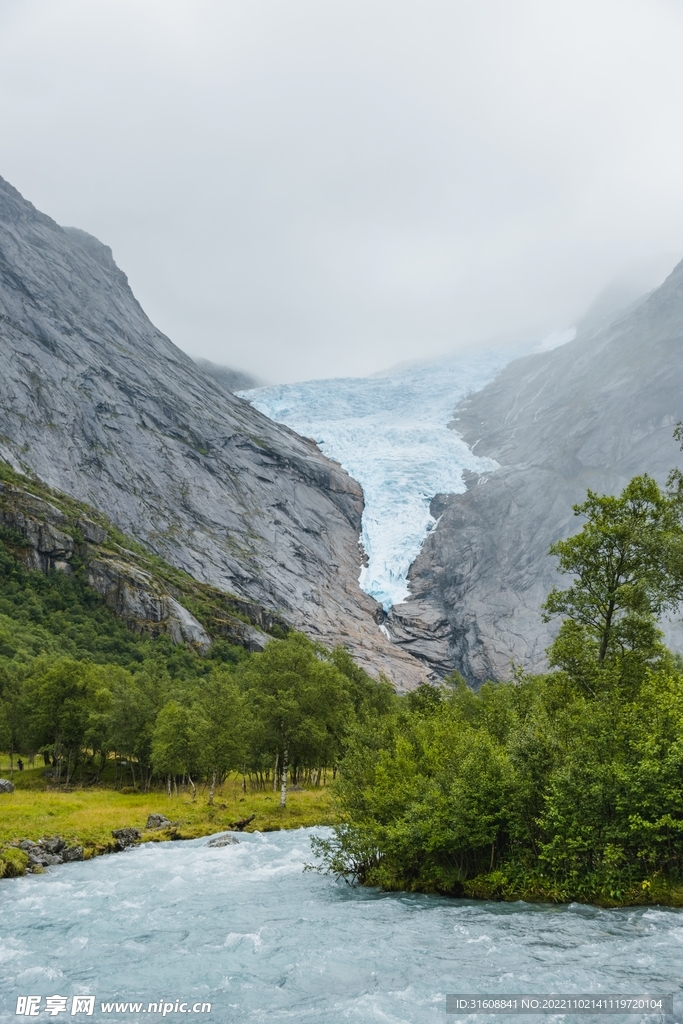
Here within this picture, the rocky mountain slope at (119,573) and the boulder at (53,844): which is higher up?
the rocky mountain slope at (119,573)

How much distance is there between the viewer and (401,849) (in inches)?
1019

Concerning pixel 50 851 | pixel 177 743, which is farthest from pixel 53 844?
pixel 177 743

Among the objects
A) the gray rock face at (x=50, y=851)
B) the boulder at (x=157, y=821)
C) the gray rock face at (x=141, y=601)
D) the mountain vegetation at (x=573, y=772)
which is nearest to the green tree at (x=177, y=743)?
the boulder at (x=157, y=821)

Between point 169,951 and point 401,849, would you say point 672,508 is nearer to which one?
point 401,849

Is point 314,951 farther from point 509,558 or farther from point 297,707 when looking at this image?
point 509,558

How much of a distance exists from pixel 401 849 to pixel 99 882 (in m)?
14.3

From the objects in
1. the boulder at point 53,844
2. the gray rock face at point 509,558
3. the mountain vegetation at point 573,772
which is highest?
the gray rock face at point 509,558

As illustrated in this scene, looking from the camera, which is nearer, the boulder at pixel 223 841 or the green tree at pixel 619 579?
the green tree at pixel 619 579

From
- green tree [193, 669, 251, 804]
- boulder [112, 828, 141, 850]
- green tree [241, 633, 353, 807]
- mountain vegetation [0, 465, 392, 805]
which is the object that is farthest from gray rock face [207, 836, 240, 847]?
green tree [193, 669, 251, 804]

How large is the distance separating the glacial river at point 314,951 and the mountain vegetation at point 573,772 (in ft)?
4.39

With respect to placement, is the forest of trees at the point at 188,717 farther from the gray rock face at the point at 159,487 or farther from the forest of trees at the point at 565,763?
the gray rock face at the point at 159,487

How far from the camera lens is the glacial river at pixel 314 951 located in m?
15.7

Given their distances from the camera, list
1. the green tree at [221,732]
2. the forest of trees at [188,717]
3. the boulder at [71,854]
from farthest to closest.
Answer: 1. the forest of trees at [188,717]
2. the green tree at [221,732]
3. the boulder at [71,854]

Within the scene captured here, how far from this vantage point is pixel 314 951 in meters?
19.9
